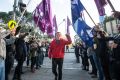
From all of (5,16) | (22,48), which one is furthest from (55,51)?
(5,16)

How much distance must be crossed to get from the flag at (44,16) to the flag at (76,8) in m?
2.45

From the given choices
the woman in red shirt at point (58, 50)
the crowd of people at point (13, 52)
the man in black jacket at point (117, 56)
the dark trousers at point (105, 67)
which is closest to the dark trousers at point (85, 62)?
the crowd of people at point (13, 52)

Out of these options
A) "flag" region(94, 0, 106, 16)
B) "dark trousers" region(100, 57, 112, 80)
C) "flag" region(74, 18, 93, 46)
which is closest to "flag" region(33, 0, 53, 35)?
"flag" region(74, 18, 93, 46)

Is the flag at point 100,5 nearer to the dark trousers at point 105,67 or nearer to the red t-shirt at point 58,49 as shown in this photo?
the red t-shirt at point 58,49

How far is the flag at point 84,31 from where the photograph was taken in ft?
44.0

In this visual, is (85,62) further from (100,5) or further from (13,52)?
(13,52)

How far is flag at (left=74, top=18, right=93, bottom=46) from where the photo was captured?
13.4m

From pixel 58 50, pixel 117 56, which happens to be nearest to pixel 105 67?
pixel 117 56

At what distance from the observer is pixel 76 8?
13945 mm

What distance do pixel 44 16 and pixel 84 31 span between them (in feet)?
11.8

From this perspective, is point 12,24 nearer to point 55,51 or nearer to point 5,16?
point 55,51

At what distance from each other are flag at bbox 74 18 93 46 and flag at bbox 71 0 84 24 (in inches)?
8.6

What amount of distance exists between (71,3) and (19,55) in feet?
10.5

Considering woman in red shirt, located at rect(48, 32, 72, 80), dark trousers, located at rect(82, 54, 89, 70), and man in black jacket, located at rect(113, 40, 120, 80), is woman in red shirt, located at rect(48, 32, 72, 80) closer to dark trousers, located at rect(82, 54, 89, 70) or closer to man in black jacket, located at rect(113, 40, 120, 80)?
man in black jacket, located at rect(113, 40, 120, 80)
